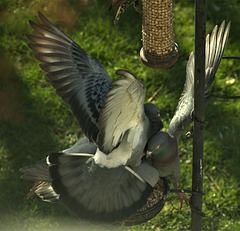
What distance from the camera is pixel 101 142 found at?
2805 mm

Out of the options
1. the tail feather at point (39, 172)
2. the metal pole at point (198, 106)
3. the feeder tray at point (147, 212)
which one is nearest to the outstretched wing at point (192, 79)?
the metal pole at point (198, 106)

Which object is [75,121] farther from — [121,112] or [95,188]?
[121,112]

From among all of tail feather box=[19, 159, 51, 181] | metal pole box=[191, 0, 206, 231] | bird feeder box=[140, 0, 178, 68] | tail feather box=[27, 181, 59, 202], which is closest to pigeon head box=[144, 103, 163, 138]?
metal pole box=[191, 0, 206, 231]

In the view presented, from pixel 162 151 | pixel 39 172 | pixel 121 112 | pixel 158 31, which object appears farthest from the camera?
pixel 158 31

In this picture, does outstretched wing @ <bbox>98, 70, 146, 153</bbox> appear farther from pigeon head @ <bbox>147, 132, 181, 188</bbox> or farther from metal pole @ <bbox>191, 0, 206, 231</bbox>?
metal pole @ <bbox>191, 0, 206, 231</bbox>

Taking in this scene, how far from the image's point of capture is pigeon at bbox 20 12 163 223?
2.84m

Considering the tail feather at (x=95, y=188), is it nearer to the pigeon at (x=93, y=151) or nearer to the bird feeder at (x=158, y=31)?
the pigeon at (x=93, y=151)

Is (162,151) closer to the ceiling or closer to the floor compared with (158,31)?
closer to the floor

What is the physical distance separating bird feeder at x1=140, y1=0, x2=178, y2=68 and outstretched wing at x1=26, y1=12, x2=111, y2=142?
41 cm

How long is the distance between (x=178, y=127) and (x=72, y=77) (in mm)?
802

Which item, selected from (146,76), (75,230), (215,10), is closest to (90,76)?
(75,230)

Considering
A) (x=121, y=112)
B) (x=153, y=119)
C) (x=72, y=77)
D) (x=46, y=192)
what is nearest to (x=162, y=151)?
(x=153, y=119)

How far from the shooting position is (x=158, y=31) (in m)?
3.49

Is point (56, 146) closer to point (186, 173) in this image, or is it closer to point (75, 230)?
Result: point (75, 230)
